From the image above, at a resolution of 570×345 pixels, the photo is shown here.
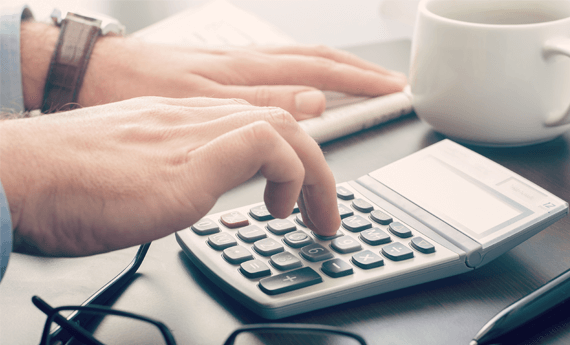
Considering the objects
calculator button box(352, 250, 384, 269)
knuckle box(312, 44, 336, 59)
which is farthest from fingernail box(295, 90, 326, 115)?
calculator button box(352, 250, 384, 269)

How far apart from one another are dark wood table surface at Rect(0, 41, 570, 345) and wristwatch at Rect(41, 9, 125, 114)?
0.23 m

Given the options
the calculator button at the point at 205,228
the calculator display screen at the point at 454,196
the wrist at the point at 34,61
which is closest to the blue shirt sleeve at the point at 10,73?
the wrist at the point at 34,61

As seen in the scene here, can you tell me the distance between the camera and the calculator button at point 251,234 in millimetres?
332

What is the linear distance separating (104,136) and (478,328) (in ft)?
0.84

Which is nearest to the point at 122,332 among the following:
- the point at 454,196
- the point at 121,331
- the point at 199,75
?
the point at 121,331

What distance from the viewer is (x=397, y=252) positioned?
312mm

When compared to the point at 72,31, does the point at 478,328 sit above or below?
below

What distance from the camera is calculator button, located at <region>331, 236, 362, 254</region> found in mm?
319

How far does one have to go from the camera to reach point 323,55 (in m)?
0.64

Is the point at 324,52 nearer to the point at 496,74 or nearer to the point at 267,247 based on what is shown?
the point at 496,74

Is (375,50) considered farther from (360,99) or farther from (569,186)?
(569,186)

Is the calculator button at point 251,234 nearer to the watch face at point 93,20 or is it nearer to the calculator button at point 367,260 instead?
the calculator button at point 367,260

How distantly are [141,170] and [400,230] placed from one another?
178 millimetres

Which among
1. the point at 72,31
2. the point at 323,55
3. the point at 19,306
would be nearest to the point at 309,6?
the point at 323,55
